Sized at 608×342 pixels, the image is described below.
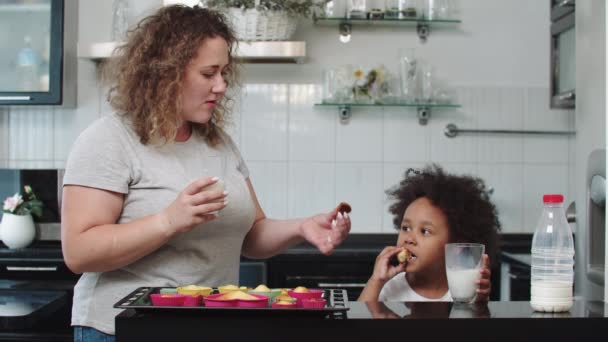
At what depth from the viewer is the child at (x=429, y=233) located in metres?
2.06

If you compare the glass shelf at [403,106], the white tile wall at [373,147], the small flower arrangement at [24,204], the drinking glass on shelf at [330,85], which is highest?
the drinking glass on shelf at [330,85]

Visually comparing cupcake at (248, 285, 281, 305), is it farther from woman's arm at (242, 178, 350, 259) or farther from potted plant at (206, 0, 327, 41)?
potted plant at (206, 0, 327, 41)

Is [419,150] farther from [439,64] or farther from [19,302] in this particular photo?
[19,302]

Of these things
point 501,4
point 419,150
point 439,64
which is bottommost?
point 419,150

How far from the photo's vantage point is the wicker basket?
358 cm

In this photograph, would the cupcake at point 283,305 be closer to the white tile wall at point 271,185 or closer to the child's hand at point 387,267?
the child's hand at point 387,267

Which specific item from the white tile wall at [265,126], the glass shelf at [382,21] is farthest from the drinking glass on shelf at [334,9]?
the white tile wall at [265,126]

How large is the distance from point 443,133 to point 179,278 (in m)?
2.38

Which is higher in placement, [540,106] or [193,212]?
[540,106]

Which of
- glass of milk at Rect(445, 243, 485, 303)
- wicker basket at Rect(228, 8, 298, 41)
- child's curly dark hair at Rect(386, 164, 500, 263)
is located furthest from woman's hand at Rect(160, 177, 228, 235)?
wicker basket at Rect(228, 8, 298, 41)

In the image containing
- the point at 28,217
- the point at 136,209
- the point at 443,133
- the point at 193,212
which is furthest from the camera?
the point at 443,133

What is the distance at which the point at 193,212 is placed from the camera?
157cm

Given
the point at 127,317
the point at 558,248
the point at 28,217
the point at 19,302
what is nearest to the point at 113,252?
the point at 127,317

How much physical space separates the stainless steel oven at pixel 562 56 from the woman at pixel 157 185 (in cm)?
167
